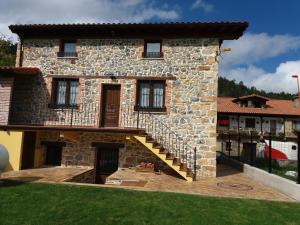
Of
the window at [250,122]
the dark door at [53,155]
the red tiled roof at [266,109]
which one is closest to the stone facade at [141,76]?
the dark door at [53,155]

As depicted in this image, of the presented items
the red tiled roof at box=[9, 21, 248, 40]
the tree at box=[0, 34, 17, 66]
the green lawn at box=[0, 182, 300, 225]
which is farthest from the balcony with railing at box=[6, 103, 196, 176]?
the tree at box=[0, 34, 17, 66]

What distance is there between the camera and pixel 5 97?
43.2 ft

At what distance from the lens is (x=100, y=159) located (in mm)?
13477

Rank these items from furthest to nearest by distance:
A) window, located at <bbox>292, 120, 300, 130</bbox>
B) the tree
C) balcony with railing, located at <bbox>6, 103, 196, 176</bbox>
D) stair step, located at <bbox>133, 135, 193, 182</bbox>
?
window, located at <bbox>292, 120, 300, 130</bbox> → the tree → balcony with railing, located at <bbox>6, 103, 196, 176</bbox> → stair step, located at <bbox>133, 135, 193, 182</bbox>

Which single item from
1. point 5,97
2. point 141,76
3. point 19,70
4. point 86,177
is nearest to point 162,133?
point 141,76

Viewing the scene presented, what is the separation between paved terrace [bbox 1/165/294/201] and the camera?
29.7ft

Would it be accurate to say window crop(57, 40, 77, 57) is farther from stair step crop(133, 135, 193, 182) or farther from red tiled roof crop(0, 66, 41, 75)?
stair step crop(133, 135, 193, 182)

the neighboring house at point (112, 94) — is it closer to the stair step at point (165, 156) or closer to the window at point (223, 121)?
the stair step at point (165, 156)

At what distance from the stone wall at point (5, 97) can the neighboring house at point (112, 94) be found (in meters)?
0.05

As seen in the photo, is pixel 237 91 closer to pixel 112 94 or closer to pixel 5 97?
pixel 112 94

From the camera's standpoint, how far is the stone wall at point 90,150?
12.9 meters

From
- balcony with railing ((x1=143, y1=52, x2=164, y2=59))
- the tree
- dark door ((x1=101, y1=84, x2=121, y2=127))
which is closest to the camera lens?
balcony with railing ((x1=143, y1=52, x2=164, y2=59))

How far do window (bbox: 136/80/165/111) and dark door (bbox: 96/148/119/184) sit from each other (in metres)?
2.54

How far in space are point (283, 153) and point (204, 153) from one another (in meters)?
8.48
